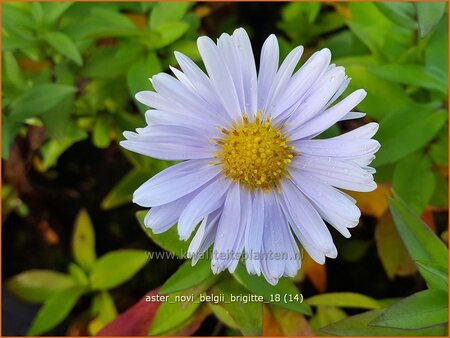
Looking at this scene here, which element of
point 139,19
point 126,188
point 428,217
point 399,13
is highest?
point 139,19

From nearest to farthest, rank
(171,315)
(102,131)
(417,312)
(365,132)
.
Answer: (365,132) → (417,312) → (171,315) → (102,131)

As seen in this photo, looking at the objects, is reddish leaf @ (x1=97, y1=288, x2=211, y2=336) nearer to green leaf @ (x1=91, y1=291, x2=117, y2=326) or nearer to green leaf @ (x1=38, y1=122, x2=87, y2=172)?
green leaf @ (x1=91, y1=291, x2=117, y2=326)

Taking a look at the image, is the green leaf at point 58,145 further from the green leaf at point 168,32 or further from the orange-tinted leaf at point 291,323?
the orange-tinted leaf at point 291,323

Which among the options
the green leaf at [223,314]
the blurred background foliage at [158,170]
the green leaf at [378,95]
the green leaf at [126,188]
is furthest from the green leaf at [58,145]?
the green leaf at [378,95]

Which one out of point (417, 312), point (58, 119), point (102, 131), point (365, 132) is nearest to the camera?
point (365, 132)

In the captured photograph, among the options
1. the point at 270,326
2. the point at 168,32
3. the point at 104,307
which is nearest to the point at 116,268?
the point at 104,307

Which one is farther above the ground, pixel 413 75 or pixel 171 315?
pixel 413 75

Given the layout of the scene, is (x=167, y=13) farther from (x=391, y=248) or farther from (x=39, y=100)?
(x=391, y=248)
